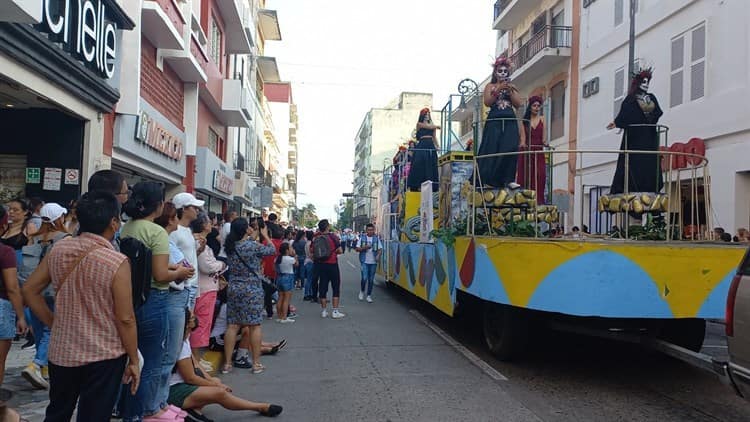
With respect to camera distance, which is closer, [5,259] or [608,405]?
[5,259]

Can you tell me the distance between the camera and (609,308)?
19.1 ft

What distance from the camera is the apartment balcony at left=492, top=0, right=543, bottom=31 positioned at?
25.3 m

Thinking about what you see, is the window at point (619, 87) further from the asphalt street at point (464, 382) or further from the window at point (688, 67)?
the asphalt street at point (464, 382)

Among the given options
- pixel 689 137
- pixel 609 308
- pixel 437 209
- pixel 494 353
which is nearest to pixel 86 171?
pixel 437 209

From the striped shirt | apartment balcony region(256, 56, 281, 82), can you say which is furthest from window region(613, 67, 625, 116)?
apartment balcony region(256, 56, 281, 82)

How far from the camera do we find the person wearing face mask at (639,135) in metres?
7.55

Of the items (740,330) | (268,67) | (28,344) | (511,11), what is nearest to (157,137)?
(28,344)

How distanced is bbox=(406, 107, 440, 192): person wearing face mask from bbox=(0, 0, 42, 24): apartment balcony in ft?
25.1

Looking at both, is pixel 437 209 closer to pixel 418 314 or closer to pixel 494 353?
pixel 418 314

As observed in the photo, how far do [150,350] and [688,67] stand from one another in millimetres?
14689

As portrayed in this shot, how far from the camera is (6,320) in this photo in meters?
4.41

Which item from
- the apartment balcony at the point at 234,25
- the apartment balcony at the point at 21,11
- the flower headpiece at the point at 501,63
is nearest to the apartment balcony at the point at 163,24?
the apartment balcony at the point at 21,11

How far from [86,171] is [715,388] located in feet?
29.8

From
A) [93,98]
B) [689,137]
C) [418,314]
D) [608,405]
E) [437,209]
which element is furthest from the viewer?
[689,137]
